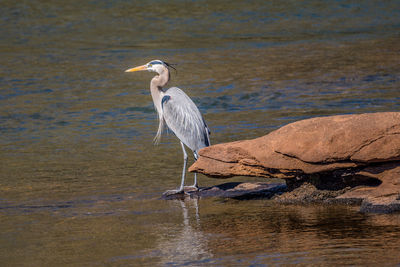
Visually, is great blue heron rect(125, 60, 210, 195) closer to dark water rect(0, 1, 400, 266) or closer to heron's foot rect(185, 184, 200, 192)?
heron's foot rect(185, 184, 200, 192)

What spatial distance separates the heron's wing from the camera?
8086mm

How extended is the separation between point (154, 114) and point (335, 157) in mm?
8283

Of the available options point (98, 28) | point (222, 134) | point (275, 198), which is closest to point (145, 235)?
point (275, 198)

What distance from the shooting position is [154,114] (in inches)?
555

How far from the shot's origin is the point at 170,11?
26312 millimetres

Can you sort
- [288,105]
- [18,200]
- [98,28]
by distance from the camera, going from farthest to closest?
[98,28] → [288,105] → [18,200]

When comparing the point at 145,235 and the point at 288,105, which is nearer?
the point at 145,235

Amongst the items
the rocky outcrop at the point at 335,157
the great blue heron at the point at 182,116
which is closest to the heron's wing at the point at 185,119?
the great blue heron at the point at 182,116

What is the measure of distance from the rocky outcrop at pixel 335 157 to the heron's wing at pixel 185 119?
4.35ft

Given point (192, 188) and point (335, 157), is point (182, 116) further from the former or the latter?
point (335, 157)

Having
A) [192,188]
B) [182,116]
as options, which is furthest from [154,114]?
[192,188]

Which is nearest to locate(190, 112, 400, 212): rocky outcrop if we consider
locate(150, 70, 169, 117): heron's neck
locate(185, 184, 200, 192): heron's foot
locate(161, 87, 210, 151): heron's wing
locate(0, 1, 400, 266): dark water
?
locate(0, 1, 400, 266): dark water

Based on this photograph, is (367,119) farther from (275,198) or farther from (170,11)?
(170,11)

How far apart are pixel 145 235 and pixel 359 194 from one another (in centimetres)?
201
